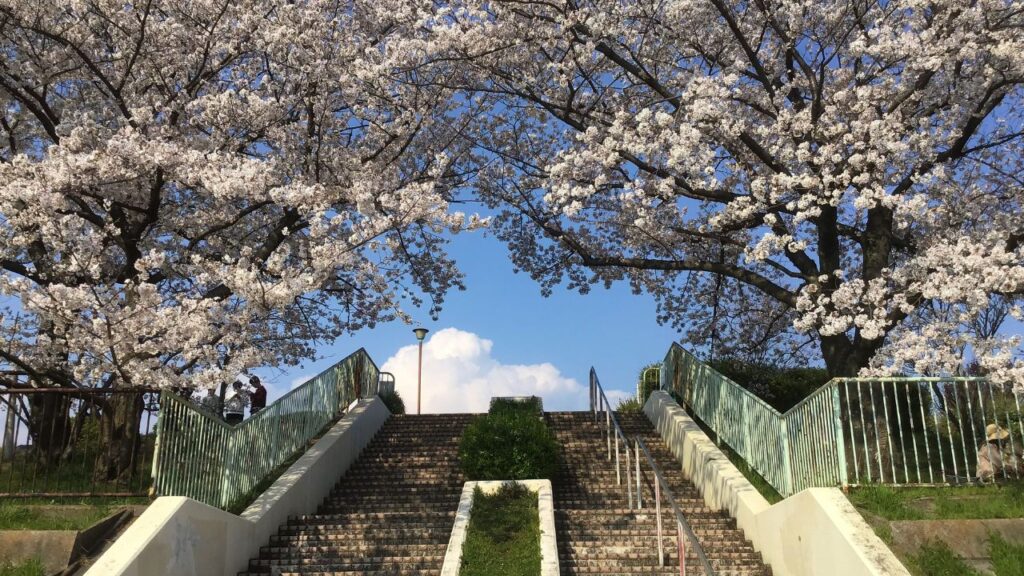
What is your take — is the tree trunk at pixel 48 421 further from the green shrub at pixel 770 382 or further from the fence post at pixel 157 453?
the green shrub at pixel 770 382

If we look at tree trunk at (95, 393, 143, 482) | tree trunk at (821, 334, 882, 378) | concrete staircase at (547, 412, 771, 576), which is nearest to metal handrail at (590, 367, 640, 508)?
concrete staircase at (547, 412, 771, 576)

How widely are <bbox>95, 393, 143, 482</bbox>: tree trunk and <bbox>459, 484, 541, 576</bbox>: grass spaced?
4.42 metres

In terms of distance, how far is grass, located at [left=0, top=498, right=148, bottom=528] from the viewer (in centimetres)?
894

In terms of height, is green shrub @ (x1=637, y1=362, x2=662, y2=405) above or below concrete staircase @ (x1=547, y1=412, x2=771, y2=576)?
above

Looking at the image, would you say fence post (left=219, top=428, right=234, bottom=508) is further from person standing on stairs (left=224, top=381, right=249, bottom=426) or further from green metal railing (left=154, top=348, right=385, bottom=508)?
Result: person standing on stairs (left=224, top=381, right=249, bottom=426)

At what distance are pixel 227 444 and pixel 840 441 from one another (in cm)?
738

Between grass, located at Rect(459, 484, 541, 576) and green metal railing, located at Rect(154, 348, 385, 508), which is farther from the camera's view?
green metal railing, located at Rect(154, 348, 385, 508)

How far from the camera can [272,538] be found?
10.8 m

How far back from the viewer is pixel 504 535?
9.88m

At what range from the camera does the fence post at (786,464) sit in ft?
33.9

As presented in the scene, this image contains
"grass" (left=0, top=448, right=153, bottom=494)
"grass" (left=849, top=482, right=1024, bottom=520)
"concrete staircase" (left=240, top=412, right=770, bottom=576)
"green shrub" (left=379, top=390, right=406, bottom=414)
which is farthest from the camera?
"green shrub" (left=379, top=390, right=406, bottom=414)

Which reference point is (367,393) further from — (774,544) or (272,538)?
(774,544)

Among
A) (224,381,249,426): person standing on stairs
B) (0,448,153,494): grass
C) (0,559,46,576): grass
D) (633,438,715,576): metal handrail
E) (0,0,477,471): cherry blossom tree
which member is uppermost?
(0,0,477,471): cherry blossom tree

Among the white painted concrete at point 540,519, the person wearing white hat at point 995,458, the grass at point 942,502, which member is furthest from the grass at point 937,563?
the white painted concrete at point 540,519
